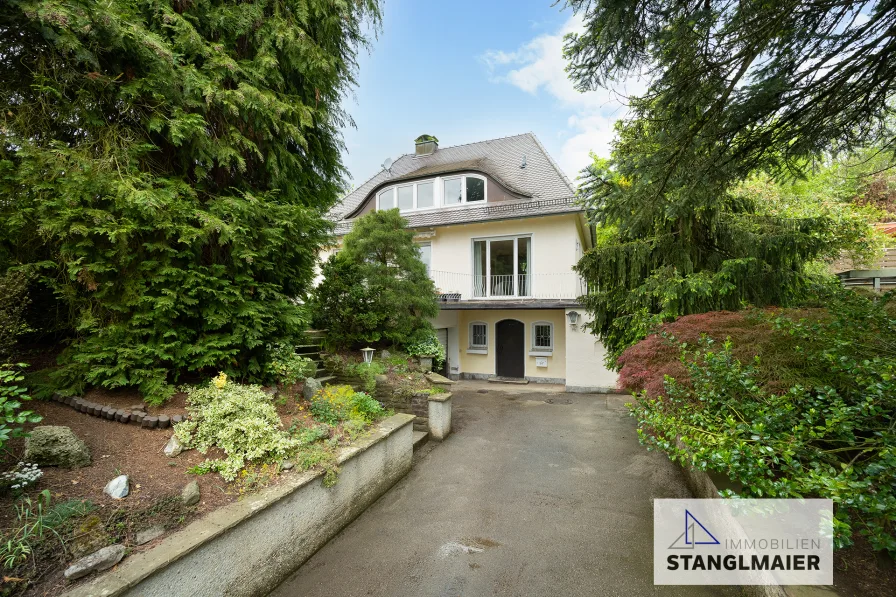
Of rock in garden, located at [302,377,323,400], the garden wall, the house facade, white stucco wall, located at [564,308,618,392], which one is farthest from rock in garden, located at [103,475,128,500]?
white stucco wall, located at [564,308,618,392]

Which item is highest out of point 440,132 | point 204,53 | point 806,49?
point 440,132

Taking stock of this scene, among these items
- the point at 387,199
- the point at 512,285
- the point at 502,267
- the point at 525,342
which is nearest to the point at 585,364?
the point at 525,342

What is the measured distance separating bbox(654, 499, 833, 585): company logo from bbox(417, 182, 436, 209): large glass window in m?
10.4

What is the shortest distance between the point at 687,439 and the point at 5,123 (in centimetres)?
625

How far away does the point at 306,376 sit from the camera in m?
5.49

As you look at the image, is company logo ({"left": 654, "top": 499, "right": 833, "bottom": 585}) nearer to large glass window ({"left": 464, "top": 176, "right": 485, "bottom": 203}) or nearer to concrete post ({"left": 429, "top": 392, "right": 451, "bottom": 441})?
concrete post ({"left": 429, "top": 392, "right": 451, "bottom": 441})

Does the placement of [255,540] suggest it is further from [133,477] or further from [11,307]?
[11,307]

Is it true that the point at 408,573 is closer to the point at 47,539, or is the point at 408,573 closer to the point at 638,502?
the point at 47,539

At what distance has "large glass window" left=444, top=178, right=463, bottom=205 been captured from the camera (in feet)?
38.3

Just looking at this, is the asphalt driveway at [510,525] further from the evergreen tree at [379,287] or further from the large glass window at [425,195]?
the large glass window at [425,195]

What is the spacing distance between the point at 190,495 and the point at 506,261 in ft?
33.6

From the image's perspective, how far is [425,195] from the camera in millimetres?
12141

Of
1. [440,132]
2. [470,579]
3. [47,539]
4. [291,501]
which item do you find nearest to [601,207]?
[470,579]

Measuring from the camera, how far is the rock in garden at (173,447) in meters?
3.14
